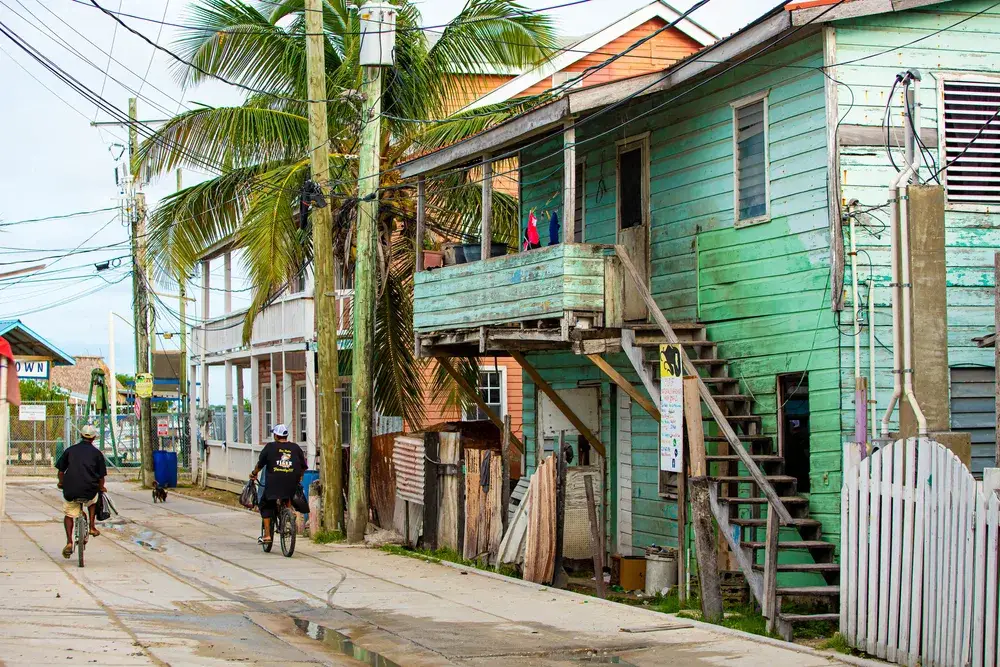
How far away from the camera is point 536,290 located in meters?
13.9

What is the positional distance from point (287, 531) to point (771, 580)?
781 centimetres

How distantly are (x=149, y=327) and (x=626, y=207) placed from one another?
1960cm

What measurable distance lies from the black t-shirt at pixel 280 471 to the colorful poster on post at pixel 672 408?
6053 millimetres

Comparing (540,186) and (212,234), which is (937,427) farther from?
(212,234)

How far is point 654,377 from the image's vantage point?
43.4ft

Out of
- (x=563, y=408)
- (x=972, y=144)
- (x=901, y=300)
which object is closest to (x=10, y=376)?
(x=563, y=408)

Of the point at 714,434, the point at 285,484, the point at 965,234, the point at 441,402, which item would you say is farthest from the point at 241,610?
the point at 441,402

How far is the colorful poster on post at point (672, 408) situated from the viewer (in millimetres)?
11688

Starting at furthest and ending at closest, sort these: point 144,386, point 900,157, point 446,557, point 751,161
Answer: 1. point 144,386
2. point 446,557
3. point 751,161
4. point 900,157

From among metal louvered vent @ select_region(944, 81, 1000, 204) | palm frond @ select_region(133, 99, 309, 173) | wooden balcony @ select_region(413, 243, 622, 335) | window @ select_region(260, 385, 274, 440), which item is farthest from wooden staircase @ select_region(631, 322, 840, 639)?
window @ select_region(260, 385, 274, 440)

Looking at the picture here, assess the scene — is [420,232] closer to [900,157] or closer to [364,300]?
[364,300]

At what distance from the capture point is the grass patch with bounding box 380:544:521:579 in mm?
14453

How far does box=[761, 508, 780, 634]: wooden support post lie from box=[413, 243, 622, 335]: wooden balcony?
382cm

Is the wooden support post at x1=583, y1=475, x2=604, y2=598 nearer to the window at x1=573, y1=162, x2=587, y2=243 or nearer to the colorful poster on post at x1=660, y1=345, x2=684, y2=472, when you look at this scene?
the colorful poster on post at x1=660, y1=345, x2=684, y2=472
